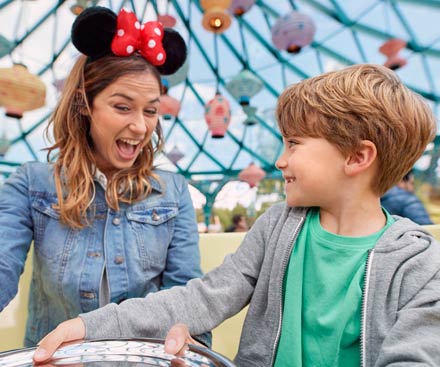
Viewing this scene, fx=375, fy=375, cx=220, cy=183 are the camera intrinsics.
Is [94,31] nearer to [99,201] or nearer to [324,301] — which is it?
[99,201]

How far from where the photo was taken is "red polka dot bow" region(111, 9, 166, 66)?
1065 mm

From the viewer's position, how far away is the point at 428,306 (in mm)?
633

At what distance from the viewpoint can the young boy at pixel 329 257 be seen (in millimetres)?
709

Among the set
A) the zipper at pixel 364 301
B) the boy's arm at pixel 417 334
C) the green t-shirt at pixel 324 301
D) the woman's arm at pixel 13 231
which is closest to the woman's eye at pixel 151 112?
the woman's arm at pixel 13 231

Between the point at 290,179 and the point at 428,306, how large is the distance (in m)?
0.35

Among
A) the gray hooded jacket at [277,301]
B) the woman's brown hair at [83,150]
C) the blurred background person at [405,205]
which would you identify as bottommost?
the blurred background person at [405,205]

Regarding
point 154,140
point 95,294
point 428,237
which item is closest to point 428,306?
point 428,237

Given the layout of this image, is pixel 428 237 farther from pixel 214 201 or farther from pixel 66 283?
pixel 214 201

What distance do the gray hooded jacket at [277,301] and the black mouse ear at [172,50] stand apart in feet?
1.86

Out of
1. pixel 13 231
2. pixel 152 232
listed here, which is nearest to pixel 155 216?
pixel 152 232

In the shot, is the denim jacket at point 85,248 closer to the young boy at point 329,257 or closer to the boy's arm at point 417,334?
the young boy at point 329,257

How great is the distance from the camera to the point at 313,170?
2.60 ft

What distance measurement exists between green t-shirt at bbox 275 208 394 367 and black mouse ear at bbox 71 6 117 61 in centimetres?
79

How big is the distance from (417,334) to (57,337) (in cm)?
57
